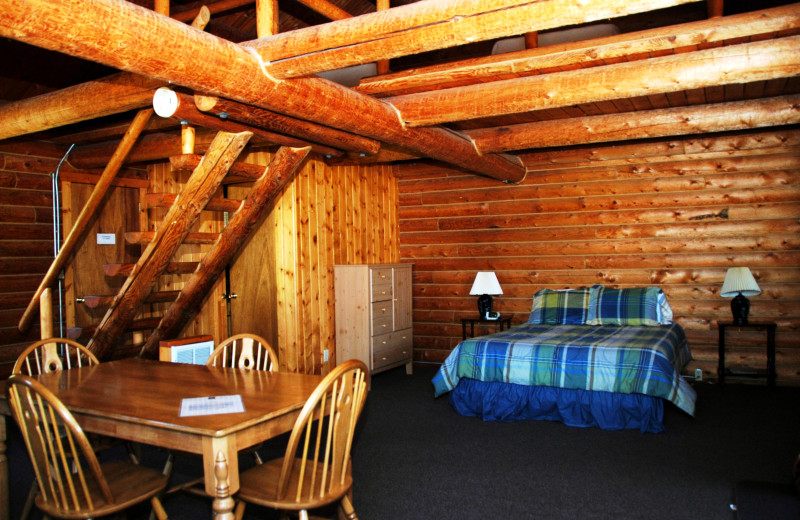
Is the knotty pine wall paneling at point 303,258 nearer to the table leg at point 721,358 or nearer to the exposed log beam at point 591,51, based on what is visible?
the exposed log beam at point 591,51

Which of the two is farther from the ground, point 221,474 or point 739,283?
point 739,283

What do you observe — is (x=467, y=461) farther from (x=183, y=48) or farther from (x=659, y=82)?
(x=183, y=48)

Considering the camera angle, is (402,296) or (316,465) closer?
(316,465)

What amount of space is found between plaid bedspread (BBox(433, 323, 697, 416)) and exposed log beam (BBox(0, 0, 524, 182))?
6.27ft

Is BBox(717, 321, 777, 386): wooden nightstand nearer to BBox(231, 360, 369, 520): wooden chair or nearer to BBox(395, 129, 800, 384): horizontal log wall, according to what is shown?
BBox(395, 129, 800, 384): horizontal log wall

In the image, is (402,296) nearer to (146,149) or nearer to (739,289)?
(146,149)

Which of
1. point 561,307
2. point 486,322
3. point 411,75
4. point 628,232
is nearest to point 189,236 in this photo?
point 411,75

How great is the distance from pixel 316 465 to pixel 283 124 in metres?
2.08

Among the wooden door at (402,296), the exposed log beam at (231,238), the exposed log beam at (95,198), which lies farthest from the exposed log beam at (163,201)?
the wooden door at (402,296)

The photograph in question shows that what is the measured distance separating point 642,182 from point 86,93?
16.4 ft

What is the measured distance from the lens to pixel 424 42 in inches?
102

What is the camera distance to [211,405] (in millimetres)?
2562

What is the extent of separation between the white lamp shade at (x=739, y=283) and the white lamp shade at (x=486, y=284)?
2.10 metres

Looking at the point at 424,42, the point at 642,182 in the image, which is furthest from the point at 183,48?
the point at 642,182
